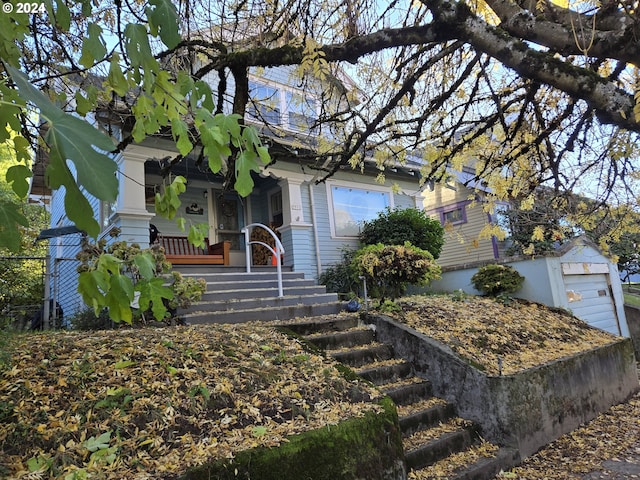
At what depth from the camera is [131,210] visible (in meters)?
7.10

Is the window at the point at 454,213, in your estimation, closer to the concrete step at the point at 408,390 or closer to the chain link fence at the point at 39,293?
the concrete step at the point at 408,390

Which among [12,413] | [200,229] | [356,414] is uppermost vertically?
[200,229]

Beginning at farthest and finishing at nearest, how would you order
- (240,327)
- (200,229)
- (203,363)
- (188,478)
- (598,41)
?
(240,327)
(203,363)
(598,41)
(188,478)
(200,229)

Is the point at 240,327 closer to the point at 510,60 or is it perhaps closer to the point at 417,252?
the point at 417,252

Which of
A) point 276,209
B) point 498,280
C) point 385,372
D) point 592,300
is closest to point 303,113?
point 385,372

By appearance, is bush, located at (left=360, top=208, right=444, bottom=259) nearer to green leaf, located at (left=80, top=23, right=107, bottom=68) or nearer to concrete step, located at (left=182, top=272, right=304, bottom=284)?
concrete step, located at (left=182, top=272, right=304, bottom=284)

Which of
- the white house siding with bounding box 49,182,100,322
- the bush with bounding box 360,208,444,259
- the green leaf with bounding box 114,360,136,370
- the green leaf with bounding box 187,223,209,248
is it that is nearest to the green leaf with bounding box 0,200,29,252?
the green leaf with bounding box 187,223,209,248

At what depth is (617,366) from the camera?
20.0 ft

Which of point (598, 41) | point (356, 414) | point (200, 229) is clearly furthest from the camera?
point (356, 414)

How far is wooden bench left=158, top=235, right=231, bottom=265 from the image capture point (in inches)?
338

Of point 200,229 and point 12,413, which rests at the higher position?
point 200,229

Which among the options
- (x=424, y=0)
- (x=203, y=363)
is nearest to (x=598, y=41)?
(x=424, y=0)

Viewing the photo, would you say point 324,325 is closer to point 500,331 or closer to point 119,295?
point 500,331

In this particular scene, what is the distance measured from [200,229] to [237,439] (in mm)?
1409
